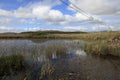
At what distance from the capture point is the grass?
1113 cm

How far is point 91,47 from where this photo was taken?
20.3m

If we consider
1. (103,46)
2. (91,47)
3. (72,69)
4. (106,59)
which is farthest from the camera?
(91,47)

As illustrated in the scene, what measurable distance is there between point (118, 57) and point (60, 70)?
6.80 m

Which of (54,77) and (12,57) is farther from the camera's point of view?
(12,57)

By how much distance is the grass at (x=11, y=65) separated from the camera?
11.1m

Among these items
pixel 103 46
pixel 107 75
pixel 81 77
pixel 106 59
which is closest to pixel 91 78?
pixel 81 77

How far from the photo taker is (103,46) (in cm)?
1828

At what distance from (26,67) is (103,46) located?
27.7ft

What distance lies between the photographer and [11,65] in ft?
40.1

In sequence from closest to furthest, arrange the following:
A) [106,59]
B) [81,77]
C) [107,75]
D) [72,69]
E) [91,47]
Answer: [81,77]
[107,75]
[72,69]
[106,59]
[91,47]

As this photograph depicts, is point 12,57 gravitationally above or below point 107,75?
above

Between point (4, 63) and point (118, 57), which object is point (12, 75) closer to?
point (4, 63)

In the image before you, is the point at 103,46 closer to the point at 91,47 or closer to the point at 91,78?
the point at 91,47

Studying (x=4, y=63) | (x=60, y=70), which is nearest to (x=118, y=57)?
(x=60, y=70)
